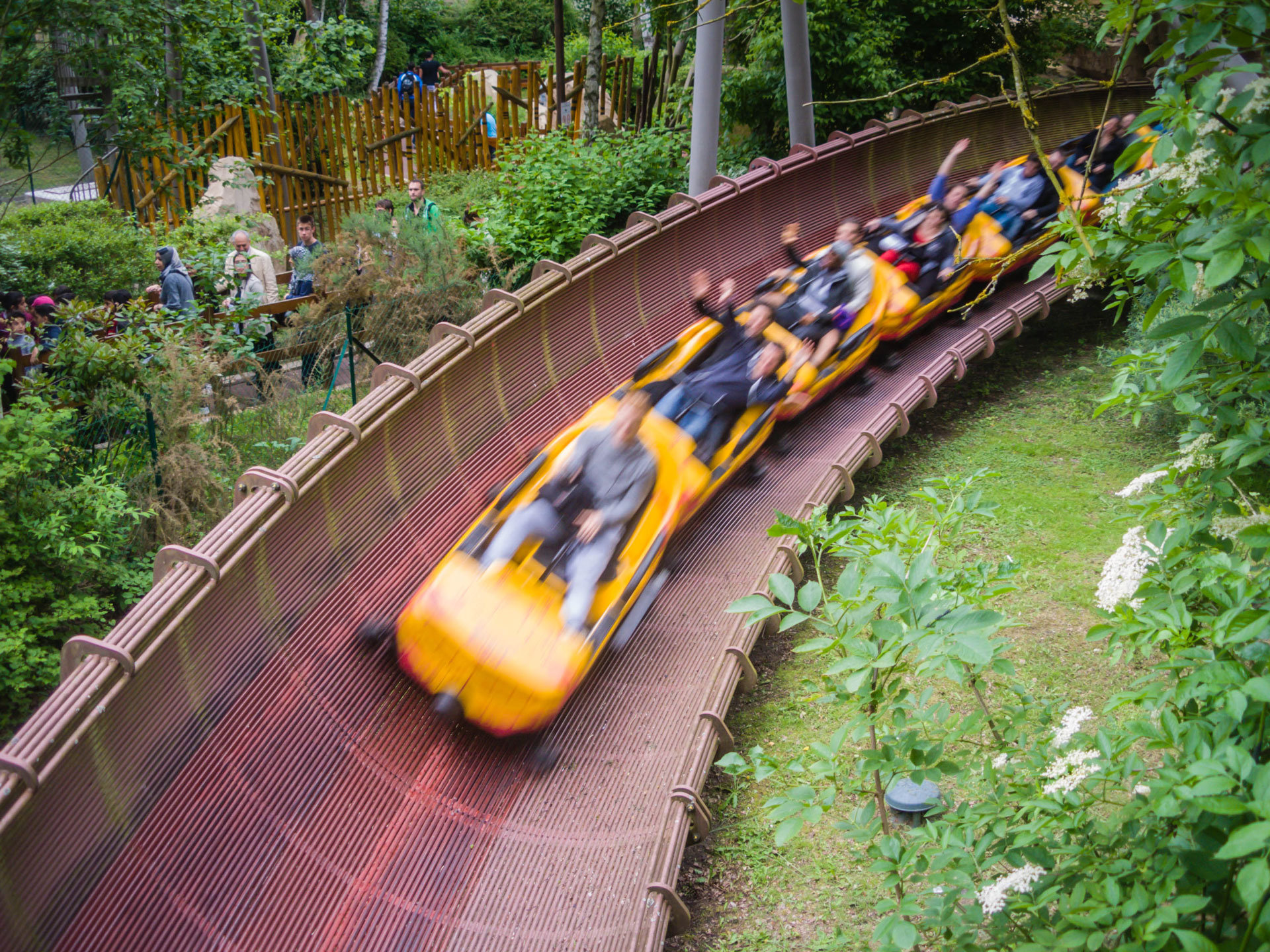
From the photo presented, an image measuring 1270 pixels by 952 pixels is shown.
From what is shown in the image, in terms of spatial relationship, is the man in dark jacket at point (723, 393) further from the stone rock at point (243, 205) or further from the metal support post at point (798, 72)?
the stone rock at point (243, 205)

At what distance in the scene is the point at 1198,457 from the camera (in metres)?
2.21

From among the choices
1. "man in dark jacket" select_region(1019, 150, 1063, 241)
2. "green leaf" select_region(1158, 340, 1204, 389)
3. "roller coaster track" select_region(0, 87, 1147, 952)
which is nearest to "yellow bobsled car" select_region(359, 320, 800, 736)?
"roller coaster track" select_region(0, 87, 1147, 952)

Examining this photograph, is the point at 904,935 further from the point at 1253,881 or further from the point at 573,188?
the point at 573,188

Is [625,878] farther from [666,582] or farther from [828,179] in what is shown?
[828,179]

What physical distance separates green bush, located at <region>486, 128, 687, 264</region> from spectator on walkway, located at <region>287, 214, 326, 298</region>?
1.75 meters

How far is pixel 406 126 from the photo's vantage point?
1653 cm

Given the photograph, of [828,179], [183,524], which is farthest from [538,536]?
[828,179]

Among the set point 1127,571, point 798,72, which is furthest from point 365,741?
point 798,72

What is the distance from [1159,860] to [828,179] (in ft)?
28.5

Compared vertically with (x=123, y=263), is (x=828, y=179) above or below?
above

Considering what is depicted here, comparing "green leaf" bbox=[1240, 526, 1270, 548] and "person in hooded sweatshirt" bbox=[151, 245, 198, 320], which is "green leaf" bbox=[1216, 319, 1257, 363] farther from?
"person in hooded sweatshirt" bbox=[151, 245, 198, 320]

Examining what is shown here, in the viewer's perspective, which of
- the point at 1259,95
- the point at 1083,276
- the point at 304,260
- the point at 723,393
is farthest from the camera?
the point at 304,260

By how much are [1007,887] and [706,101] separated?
26.2 ft

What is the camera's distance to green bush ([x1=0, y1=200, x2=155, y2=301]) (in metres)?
9.82
